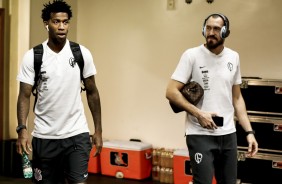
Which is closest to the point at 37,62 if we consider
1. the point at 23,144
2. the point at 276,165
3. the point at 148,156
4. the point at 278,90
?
the point at 23,144

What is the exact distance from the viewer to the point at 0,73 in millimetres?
5719

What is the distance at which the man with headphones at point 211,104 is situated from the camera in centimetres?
288

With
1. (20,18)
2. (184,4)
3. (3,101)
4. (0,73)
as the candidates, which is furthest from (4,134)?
(184,4)

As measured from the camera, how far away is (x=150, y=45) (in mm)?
5891

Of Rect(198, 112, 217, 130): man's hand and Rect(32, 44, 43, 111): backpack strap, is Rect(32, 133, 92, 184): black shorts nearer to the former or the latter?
Rect(32, 44, 43, 111): backpack strap

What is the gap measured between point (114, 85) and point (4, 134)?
1.53 meters

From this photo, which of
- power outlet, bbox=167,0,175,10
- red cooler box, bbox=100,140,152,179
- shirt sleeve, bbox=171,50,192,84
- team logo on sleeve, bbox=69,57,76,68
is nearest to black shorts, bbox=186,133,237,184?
shirt sleeve, bbox=171,50,192,84

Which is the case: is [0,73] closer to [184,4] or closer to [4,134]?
[4,134]

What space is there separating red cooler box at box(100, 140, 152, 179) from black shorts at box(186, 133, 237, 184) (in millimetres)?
2647

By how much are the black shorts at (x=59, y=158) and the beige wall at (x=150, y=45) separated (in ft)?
9.60

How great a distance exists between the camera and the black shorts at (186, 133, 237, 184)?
113 inches

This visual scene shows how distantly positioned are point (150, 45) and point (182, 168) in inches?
63.3

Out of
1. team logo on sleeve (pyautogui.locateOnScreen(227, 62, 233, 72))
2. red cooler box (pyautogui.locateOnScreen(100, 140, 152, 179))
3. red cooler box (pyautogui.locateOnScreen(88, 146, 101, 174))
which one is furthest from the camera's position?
red cooler box (pyautogui.locateOnScreen(88, 146, 101, 174))

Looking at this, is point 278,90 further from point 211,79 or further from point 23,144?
point 23,144
